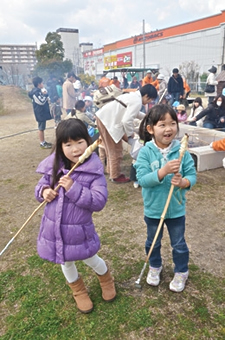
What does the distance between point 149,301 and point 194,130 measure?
480 centimetres

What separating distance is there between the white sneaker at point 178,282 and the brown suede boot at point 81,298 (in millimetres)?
733

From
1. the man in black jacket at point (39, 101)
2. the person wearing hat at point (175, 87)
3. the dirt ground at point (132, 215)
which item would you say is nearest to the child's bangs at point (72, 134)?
the dirt ground at point (132, 215)

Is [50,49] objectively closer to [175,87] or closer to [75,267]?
[175,87]

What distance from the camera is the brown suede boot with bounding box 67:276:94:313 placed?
7.33 ft

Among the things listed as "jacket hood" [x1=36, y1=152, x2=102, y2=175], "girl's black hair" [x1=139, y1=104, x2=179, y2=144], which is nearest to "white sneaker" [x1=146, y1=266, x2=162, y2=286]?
"jacket hood" [x1=36, y1=152, x2=102, y2=175]

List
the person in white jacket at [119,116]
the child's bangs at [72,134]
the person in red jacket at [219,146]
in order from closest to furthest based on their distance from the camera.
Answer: the child's bangs at [72,134] → the person in white jacket at [119,116] → the person in red jacket at [219,146]

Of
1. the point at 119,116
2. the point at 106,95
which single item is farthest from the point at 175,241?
the point at 106,95

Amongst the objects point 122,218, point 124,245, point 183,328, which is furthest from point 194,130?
point 183,328

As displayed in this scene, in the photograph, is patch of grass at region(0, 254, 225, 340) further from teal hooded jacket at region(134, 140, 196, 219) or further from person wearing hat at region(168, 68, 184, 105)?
person wearing hat at region(168, 68, 184, 105)

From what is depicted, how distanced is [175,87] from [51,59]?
30.6m

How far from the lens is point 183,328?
6.80 ft

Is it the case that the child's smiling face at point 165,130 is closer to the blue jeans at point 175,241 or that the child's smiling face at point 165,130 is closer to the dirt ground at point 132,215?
the blue jeans at point 175,241

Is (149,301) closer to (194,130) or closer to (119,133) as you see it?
(119,133)

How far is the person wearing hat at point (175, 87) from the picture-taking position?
10.4 meters
